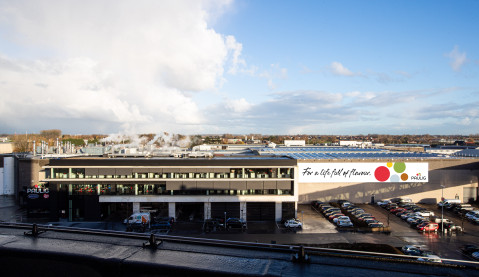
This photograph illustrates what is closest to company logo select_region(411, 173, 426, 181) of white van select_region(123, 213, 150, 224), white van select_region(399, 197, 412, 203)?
white van select_region(399, 197, 412, 203)

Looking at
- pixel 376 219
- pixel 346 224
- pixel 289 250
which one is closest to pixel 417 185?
pixel 376 219

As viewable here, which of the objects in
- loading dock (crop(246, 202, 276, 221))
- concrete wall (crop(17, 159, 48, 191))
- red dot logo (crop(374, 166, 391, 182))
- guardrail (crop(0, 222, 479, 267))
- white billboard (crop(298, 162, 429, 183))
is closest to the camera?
guardrail (crop(0, 222, 479, 267))

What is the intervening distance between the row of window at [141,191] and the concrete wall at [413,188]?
567 cm

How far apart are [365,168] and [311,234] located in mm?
9205

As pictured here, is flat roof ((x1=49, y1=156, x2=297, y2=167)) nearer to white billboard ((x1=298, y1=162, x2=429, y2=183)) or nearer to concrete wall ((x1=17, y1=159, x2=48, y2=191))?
white billboard ((x1=298, y1=162, x2=429, y2=183))

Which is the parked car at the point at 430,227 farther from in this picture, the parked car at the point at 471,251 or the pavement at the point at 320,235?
the parked car at the point at 471,251

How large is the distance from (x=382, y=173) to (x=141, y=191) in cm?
1901

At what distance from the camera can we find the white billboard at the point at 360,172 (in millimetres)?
23391

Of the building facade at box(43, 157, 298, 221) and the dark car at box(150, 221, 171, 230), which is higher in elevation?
the building facade at box(43, 157, 298, 221)

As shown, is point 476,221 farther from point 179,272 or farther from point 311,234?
point 179,272

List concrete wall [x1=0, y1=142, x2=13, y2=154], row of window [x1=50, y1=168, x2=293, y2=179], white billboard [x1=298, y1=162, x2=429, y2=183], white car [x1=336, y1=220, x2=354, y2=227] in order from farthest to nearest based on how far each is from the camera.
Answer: concrete wall [x1=0, y1=142, x2=13, y2=154] → white billboard [x1=298, y1=162, x2=429, y2=183] → row of window [x1=50, y1=168, x2=293, y2=179] → white car [x1=336, y1=220, x2=354, y2=227]

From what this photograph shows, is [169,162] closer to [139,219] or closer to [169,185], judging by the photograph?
[169,185]

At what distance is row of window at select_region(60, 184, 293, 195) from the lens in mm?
20125

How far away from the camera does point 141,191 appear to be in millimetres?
20344
